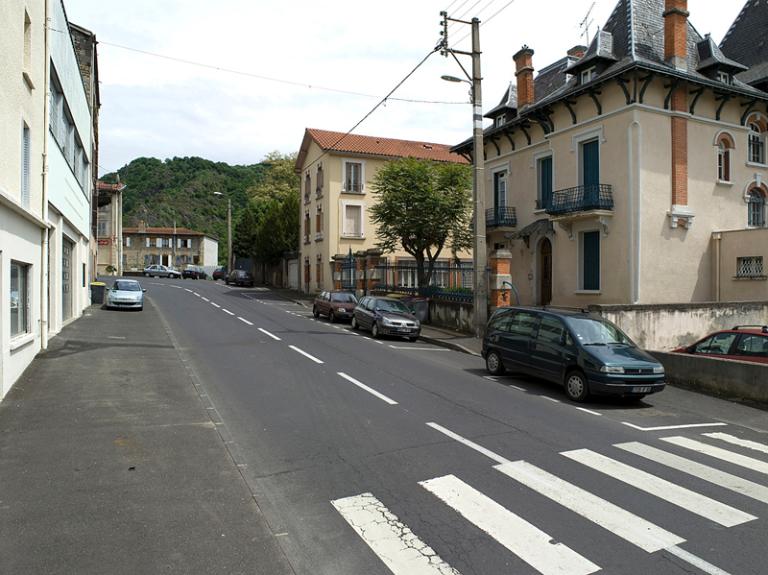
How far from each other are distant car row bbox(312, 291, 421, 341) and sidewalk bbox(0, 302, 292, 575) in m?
10.0

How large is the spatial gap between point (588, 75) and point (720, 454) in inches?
724

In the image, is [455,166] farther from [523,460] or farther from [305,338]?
[523,460]

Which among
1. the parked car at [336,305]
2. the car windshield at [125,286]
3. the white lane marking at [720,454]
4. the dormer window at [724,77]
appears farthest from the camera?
the car windshield at [125,286]

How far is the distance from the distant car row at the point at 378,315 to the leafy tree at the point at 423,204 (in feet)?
13.2

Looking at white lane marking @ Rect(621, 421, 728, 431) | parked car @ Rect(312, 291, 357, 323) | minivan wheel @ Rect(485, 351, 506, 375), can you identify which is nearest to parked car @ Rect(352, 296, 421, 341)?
parked car @ Rect(312, 291, 357, 323)

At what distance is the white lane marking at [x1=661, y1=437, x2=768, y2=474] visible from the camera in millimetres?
6973

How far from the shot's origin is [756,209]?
76.9ft

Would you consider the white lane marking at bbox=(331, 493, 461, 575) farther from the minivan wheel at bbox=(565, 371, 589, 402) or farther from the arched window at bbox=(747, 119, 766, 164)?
the arched window at bbox=(747, 119, 766, 164)

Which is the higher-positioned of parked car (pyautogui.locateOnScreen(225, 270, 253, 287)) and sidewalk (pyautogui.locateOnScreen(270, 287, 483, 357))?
parked car (pyautogui.locateOnScreen(225, 270, 253, 287))

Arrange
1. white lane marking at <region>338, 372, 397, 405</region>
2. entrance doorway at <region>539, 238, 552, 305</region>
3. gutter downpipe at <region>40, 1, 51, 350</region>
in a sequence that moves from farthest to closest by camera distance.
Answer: entrance doorway at <region>539, 238, 552, 305</region> < gutter downpipe at <region>40, 1, 51, 350</region> < white lane marking at <region>338, 372, 397, 405</region>

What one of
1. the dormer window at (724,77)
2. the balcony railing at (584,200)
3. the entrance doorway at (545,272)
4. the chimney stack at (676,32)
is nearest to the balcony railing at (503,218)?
the entrance doorway at (545,272)

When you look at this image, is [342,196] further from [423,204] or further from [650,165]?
[650,165]

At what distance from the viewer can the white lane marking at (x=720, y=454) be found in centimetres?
697

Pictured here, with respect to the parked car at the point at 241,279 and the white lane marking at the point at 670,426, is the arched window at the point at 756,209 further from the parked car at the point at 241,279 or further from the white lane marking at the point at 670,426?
the parked car at the point at 241,279
